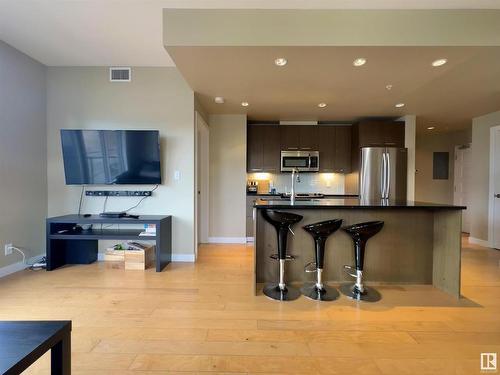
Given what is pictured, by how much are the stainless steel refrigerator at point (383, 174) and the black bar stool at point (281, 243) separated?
270 cm

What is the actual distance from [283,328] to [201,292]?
3.28ft

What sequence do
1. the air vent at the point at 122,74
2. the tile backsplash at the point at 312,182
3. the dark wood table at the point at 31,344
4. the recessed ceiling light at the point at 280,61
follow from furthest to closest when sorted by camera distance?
1. the tile backsplash at the point at 312,182
2. the air vent at the point at 122,74
3. the recessed ceiling light at the point at 280,61
4. the dark wood table at the point at 31,344

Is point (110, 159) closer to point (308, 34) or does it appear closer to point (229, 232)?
point (229, 232)

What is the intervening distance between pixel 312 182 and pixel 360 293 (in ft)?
10.4

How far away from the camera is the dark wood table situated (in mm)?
792

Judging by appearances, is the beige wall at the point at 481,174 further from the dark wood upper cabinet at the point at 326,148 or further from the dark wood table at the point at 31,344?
the dark wood table at the point at 31,344

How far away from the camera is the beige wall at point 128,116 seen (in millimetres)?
3557

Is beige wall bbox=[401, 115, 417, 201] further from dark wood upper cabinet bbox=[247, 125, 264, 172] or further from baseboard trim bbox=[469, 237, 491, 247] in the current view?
dark wood upper cabinet bbox=[247, 125, 264, 172]

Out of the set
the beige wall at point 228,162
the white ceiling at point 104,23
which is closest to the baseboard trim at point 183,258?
the beige wall at point 228,162

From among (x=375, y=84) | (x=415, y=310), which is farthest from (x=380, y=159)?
(x=415, y=310)

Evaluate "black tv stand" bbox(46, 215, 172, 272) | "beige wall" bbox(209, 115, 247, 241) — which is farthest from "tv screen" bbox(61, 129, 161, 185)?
"beige wall" bbox(209, 115, 247, 241)

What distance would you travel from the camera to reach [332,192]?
17.8 feet

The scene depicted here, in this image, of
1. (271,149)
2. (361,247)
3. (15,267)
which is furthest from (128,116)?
(361,247)

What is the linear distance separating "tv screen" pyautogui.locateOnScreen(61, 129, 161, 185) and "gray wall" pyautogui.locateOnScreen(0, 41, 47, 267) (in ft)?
1.39
